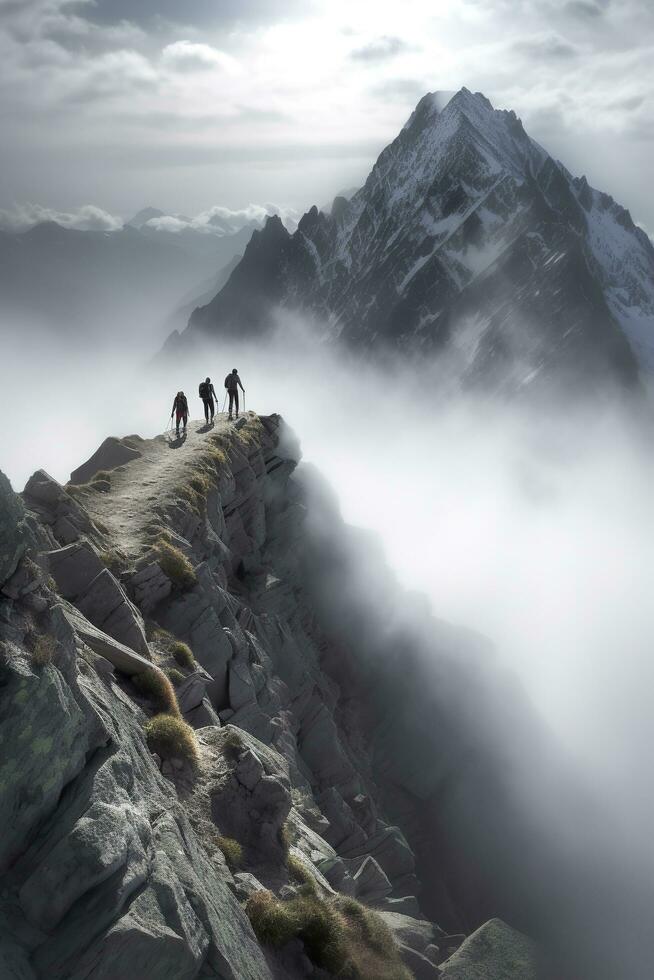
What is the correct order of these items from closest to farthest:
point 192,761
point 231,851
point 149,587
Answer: point 231,851
point 192,761
point 149,587

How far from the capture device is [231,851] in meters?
18.8

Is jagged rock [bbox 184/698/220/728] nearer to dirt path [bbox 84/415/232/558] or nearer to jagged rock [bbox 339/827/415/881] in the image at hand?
dirt path [bbox 84/415/232/558]

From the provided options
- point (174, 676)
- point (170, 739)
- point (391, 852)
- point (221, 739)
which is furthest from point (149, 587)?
point (391, 852)

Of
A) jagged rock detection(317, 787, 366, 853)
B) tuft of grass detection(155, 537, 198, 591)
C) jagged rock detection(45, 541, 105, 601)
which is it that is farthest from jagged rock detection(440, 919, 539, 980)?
jagged rock detection(45, 541, 105, 601)

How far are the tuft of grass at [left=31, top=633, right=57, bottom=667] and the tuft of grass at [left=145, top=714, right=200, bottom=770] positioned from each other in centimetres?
650

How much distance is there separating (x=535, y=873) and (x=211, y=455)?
126 ft

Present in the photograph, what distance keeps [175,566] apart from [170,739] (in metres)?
11.8

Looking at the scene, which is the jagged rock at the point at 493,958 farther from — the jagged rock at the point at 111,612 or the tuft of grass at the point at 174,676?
the jagged rock at the point at 111,612

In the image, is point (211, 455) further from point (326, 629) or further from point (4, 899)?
point (4, 899)

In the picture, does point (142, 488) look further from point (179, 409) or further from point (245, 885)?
point (245, 885)

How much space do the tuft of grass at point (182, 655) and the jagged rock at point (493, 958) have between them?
12491 mm

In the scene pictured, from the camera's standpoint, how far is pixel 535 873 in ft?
184

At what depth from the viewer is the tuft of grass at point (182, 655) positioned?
2581 centimetres

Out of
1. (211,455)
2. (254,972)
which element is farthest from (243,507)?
(254,972)
